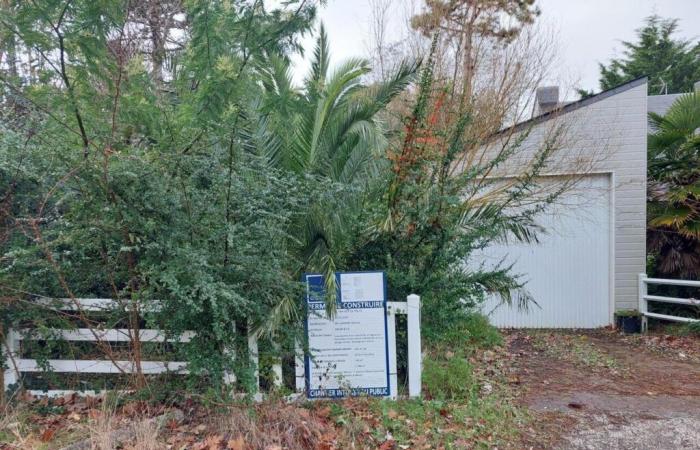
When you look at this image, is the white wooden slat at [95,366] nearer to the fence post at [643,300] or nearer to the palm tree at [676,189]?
the fence post at [643,300]

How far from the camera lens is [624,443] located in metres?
3.89

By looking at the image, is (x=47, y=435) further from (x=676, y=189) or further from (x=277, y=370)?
(x=676, y=189)

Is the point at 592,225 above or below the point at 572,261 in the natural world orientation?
above

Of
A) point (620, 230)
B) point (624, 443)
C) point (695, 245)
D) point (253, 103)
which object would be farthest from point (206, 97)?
point (695, 245)

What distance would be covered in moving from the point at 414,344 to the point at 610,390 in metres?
2.28

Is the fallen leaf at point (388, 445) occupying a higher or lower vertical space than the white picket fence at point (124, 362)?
lower

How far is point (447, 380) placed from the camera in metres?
4.89

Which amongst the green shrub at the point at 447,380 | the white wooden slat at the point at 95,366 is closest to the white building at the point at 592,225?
the green shrub at the point at 447,380

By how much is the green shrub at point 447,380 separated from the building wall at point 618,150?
14.6 ft

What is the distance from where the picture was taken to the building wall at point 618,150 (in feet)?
28.0

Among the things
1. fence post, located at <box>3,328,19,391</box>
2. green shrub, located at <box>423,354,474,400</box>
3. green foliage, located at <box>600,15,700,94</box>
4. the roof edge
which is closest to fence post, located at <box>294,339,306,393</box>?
green shrub, located at <box>423,354,474,400</box>

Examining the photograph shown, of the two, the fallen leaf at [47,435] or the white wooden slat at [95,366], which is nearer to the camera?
the fallen leaf at [47,435]

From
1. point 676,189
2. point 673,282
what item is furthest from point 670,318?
point 676,189

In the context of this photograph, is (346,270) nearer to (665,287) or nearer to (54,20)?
(54,20)
